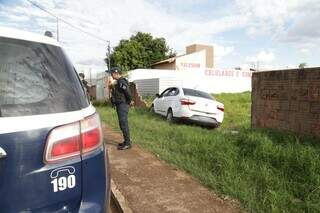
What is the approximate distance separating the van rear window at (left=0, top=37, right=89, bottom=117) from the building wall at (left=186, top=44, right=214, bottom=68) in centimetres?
4704

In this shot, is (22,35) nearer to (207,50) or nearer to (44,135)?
(44,135)

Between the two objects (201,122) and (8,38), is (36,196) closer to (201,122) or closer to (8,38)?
(8,38)

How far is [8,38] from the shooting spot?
217 centimetres

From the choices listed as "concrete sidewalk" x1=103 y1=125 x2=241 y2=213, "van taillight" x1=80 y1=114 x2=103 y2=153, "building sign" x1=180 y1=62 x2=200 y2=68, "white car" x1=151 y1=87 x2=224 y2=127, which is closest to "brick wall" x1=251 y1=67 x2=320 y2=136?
"white car" x1=151 y1=87 x2=224 y2=127

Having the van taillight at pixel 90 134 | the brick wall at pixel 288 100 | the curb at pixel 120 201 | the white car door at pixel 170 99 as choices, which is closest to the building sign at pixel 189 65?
the white car door at pixel 170 99

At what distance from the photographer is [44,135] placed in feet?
6.79

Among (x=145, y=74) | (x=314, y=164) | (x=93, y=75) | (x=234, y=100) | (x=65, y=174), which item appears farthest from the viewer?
(x=93, y=75)

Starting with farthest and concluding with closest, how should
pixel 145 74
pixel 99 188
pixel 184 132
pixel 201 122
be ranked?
pixel 145 74 < pixel 201 122 < pixel 184 132 < pixel 99 188

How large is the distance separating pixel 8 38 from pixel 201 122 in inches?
405

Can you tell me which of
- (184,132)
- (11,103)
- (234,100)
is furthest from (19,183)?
(234,100)

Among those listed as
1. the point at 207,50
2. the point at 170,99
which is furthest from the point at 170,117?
the point at 207,50

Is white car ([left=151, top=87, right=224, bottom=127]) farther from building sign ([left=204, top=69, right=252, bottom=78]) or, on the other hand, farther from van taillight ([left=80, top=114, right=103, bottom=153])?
building sign ([left=204, top=69, right=252, bottom=78])

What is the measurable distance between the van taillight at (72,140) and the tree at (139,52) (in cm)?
4026

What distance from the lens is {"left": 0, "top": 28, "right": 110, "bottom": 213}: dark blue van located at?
197 cm
